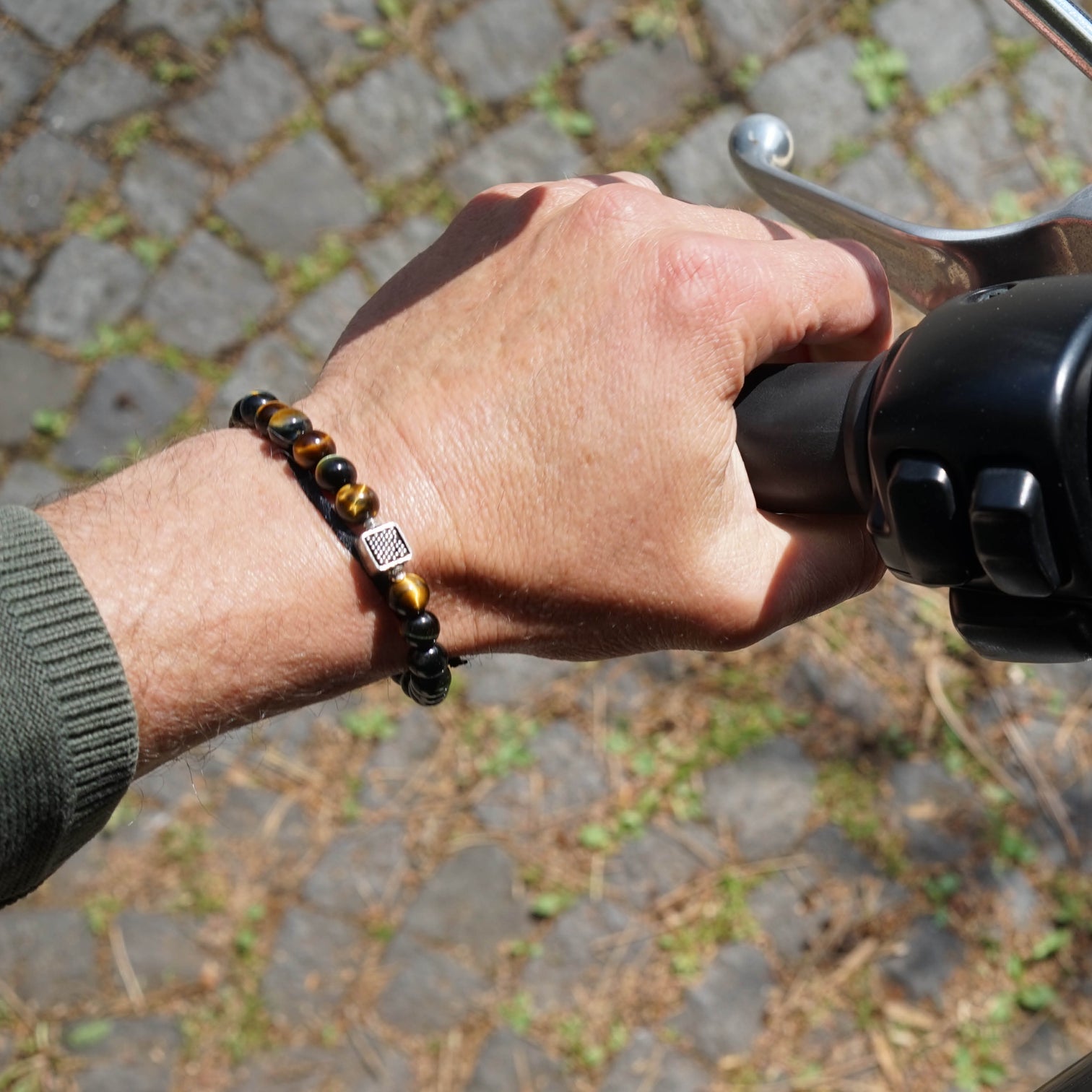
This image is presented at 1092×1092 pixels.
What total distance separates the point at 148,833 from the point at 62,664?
5.50 ft

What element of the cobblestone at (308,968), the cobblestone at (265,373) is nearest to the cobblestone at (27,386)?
the cobblestone at (265,373)

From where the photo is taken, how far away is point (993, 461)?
92 centimetres

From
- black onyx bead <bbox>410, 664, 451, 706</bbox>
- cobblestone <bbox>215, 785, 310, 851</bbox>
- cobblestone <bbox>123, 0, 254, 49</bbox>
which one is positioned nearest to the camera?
black onyx bead <bbox>410, 664, 451, 706</bbox>

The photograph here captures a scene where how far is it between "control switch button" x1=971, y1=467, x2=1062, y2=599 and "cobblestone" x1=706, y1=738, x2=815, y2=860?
1933 mm

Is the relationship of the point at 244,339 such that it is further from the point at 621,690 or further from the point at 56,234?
the point at 621,690

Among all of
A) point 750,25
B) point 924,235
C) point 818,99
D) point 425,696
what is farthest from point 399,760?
point 750,25

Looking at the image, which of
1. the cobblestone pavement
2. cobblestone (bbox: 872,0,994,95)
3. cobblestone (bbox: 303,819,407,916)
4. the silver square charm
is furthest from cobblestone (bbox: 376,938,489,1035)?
cobblestone (bbox: 872,0,994,95)

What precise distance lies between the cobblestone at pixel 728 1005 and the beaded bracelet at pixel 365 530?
5.18 ft

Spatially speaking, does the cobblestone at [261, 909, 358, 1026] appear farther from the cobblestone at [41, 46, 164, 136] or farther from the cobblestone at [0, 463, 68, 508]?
the cobblestone at [41, 46, 164, 136]

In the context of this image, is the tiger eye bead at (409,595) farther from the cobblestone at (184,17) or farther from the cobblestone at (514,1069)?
the cobblestone at (184,17)

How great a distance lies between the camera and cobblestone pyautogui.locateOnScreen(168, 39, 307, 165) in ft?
10.5

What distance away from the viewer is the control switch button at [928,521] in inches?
37.4

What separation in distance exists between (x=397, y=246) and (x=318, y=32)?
0.68 metres

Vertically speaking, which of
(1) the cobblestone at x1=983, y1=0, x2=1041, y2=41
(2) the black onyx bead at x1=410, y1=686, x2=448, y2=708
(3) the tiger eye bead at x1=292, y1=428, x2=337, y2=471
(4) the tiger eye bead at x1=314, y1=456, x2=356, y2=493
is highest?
(3) the tiger eye bead at x1=292, y1=428, x2=337, y2=471
